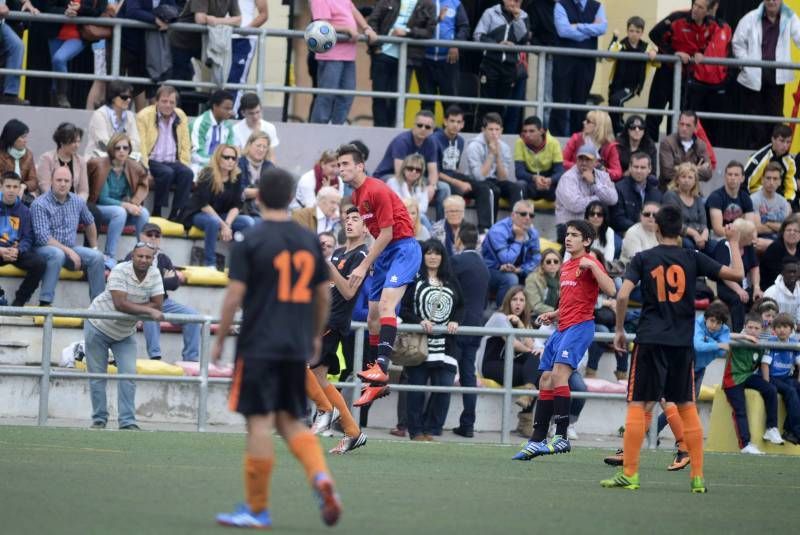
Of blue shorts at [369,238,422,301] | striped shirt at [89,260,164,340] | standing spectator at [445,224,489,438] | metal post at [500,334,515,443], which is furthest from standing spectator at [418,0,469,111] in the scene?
blue shorts at [369,238,422,301]

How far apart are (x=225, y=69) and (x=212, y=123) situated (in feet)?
3.42

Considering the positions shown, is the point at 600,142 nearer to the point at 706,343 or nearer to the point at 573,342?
the point at 706,343

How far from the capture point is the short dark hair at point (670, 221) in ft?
35.4

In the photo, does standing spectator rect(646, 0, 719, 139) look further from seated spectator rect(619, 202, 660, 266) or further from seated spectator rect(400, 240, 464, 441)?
seated spectator rect(400, 240, 464, 441)

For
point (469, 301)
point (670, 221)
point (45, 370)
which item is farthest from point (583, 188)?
point (670, 221)

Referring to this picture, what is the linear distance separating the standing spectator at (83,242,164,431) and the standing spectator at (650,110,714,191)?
7970 millimetres

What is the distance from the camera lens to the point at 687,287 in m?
10.8

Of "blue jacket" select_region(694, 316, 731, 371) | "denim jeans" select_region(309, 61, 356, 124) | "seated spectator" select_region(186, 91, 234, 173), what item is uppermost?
"denim jeans" select_region(309, 61, 356, 124)

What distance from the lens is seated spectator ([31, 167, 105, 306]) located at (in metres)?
16.2

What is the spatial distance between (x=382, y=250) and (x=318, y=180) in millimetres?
6020

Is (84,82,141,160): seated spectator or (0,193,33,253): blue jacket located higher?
(84,82,141,160): seated spectator

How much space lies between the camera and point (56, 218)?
1647cm

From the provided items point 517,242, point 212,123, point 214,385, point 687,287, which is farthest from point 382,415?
point 687,287

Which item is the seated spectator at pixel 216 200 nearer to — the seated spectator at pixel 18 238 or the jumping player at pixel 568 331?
the seated spectator at pixel 18 238
